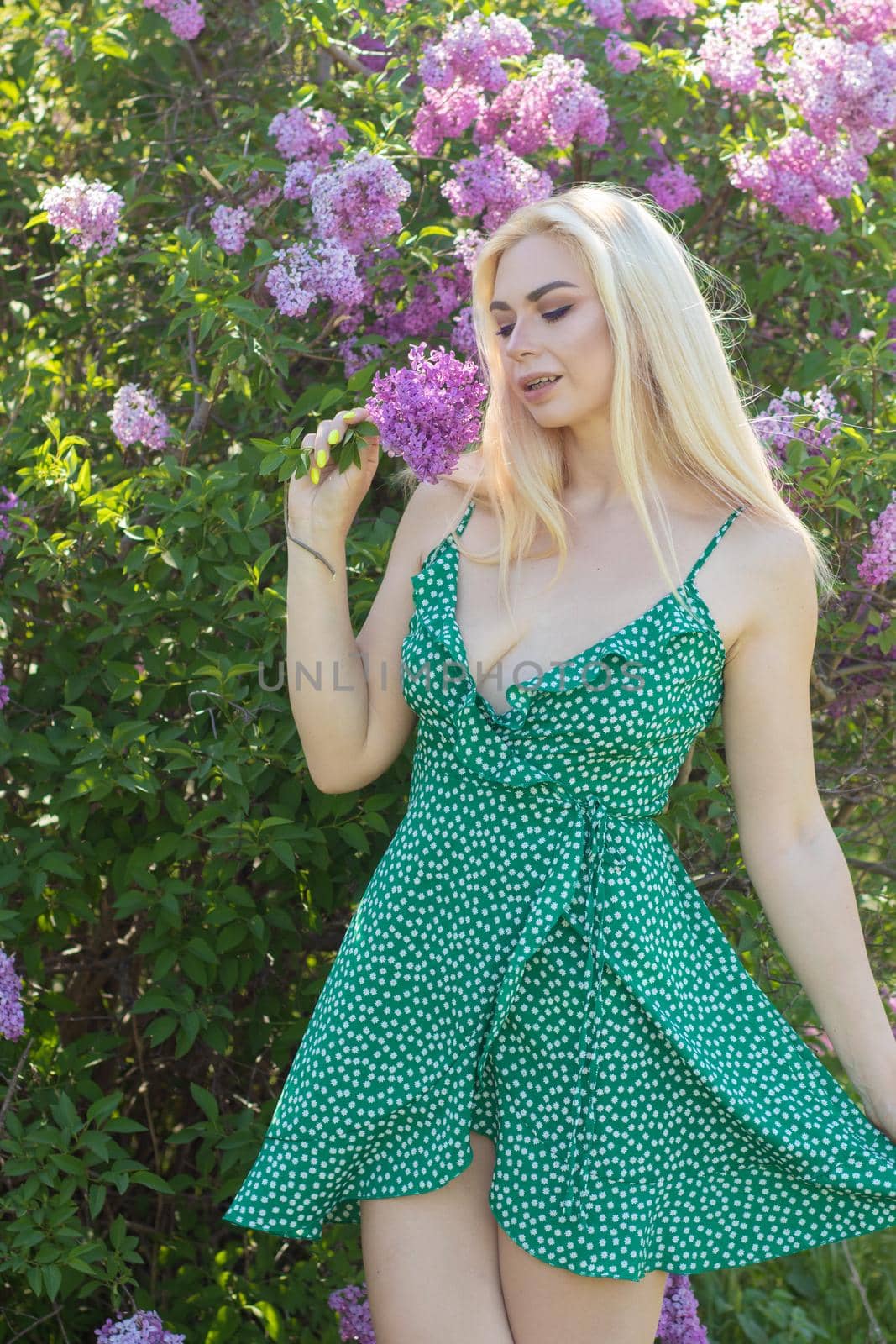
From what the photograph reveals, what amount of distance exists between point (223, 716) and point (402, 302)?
902 mm

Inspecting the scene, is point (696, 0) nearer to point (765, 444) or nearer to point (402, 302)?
point (402, 302)

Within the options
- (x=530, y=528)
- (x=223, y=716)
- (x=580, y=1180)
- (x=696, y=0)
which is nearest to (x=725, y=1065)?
(x=580, y=1180)

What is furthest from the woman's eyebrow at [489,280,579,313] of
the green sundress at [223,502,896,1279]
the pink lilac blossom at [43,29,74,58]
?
the pink lilac blossom at [43,29,74,58]

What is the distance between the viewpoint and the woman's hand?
197 cm

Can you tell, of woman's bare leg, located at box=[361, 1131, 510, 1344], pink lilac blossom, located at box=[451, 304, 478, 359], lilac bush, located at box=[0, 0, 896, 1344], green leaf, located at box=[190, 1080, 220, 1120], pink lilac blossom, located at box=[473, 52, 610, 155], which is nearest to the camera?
woman's bare leg, located at box=[361, 1131, 510, 1344]

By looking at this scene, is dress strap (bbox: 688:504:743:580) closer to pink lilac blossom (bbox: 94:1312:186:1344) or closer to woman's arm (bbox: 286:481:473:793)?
woman's arm (bbox: 286:481:473:793)

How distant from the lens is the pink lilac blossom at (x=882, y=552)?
2.45 meters

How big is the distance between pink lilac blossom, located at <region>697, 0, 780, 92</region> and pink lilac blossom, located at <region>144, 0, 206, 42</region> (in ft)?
3.29

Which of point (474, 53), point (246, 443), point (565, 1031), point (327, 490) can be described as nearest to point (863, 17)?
point (474, 53)

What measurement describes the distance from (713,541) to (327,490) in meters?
0.53

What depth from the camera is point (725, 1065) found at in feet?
6.32

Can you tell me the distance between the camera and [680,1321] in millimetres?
2557

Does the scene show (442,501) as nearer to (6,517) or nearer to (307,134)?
(6,517)

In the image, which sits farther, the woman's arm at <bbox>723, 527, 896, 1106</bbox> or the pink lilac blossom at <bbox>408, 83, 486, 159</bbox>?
the pink lilac blossom at <bbox>408, 83, 486, 159</bbox>
